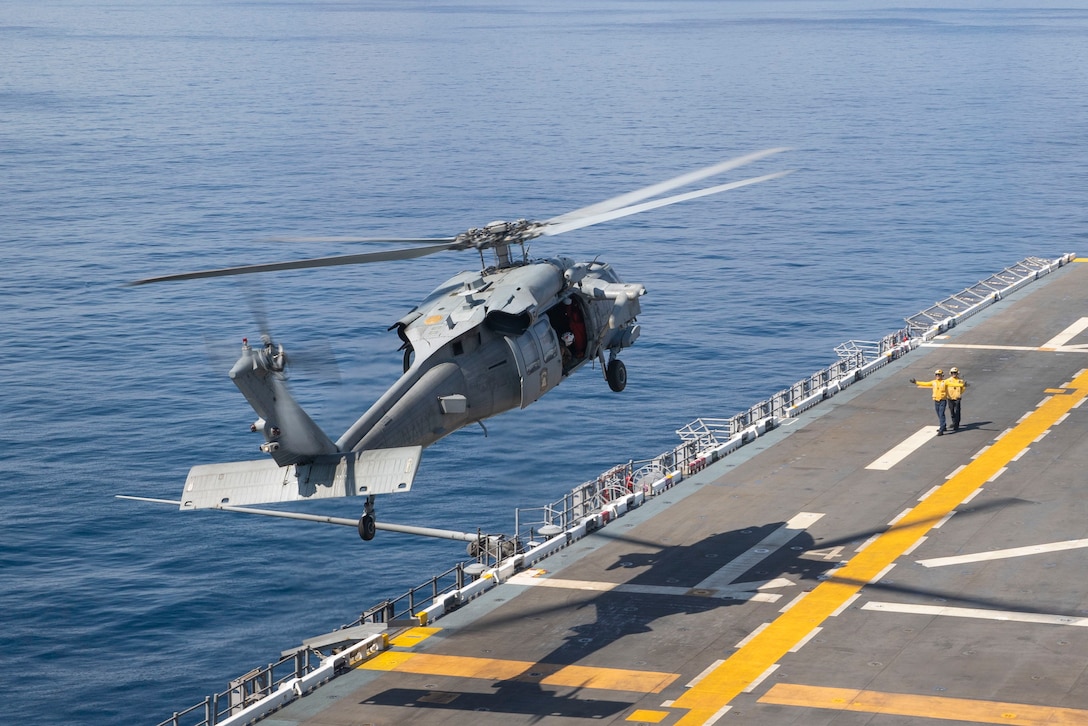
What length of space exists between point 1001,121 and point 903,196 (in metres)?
54.4

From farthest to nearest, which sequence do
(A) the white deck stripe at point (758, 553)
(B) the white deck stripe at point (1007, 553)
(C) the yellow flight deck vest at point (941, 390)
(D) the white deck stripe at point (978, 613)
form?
(C) the yellow flight deck vest at point (941, 390)
(B) the white deck stripe at point (1007, 553)
(A) the white deck stripe at point (758, 553)
(D) the white deck stripe at point (978, 613)

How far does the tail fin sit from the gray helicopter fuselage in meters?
0.86

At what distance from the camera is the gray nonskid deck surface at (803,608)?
28.6 m

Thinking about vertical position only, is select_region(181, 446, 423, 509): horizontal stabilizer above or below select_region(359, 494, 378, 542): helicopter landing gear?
above

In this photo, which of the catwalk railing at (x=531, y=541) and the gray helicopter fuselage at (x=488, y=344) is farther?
the catwalk railing at (x=531, y=541)

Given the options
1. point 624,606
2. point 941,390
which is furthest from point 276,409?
point 941,390

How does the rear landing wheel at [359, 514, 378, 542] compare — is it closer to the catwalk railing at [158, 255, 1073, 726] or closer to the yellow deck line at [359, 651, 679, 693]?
the catwalk railing at [158, 255, 1073, 726]

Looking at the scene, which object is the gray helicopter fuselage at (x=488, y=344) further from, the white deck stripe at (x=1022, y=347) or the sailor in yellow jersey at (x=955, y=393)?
the white deck stripe at (x=1022, y=347)

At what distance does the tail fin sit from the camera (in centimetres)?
2538

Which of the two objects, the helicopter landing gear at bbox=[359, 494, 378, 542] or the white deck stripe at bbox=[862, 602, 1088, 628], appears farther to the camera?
the white deck stripe at bbox=[862, 602, 1088, 628]

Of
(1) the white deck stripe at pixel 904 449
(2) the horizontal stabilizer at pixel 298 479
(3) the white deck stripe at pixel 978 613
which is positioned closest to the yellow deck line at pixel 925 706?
(3) the white deck stripe at pixel 978 613

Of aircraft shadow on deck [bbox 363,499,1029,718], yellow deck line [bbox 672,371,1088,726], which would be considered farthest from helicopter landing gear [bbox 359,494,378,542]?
yellow deck line [bbox 672,371,1088,726]

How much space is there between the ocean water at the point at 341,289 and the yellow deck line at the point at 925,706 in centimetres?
1128

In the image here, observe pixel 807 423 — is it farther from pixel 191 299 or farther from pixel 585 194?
pixel 585 194
